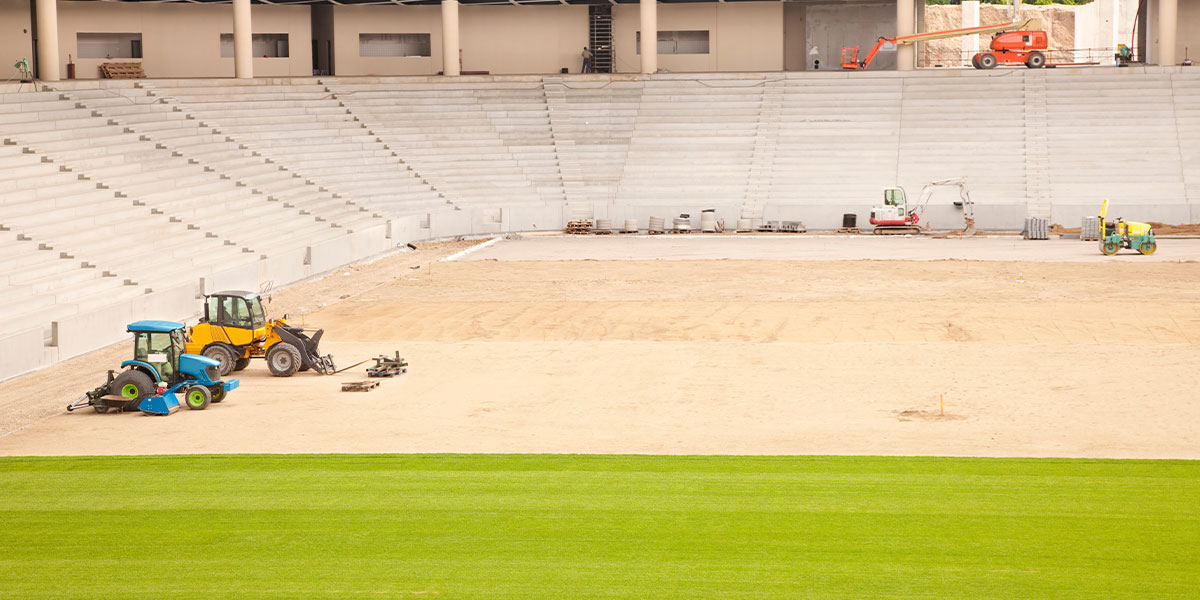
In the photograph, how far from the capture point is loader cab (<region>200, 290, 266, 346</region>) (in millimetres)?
22188

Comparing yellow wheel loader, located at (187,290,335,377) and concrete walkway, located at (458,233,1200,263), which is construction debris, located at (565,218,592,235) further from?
yellow wheel loader, located at (187,290,335,377)

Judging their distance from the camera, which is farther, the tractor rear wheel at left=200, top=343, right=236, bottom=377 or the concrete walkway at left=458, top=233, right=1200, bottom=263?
the concrete walkway at left=458, top=233, right=1200, bottom=263

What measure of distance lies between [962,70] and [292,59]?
99.4 ft

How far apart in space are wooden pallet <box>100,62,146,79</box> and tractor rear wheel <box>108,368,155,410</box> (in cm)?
3800

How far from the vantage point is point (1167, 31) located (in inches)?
2125

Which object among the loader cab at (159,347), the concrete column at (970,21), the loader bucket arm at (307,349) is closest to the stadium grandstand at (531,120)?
the loader bucket arm at (307,349)

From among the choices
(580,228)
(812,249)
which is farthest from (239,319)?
(580,228)

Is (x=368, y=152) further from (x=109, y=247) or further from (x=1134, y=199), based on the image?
(x=1134, y=199)

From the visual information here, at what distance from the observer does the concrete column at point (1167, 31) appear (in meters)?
53.9

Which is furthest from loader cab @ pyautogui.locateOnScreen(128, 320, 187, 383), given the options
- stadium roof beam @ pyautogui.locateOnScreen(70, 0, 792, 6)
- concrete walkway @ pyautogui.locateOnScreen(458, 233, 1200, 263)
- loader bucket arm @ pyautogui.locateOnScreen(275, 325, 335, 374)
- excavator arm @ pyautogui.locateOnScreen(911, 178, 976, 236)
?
stadium roof beam @ pyautogui.locateOnScreen(70, 0, 792, 6)

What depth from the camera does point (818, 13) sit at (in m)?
60.9

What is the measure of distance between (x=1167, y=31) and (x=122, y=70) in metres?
44.9

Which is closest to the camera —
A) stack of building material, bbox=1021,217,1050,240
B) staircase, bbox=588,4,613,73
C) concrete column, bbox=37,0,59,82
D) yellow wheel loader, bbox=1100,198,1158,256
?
yellow wheel loader, bbox=1100,198,1158,256

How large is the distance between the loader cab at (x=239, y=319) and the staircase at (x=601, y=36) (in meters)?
39.8
